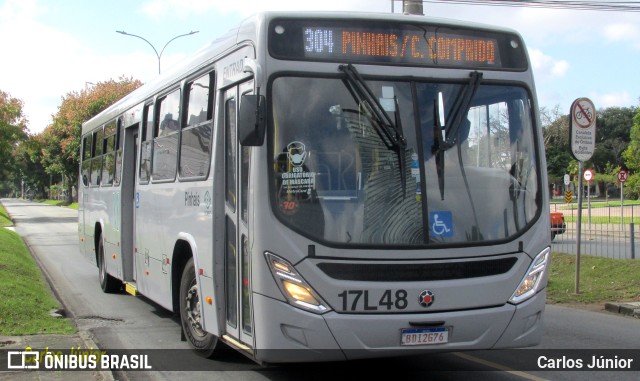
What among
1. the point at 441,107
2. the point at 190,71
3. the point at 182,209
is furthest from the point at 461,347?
the point at 190,71

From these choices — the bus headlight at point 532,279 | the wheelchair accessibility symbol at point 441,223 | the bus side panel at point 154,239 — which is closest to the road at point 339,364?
the bus side panel at point 154,239

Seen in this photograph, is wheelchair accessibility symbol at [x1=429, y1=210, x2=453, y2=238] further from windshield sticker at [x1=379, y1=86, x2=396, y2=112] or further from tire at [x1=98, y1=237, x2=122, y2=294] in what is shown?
tire at [x1=98, y1=237, x2=122, y2=294]

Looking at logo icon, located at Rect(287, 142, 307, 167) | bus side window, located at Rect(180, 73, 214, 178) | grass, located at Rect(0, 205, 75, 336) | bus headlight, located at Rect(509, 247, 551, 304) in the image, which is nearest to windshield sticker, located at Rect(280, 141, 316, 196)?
logo icon, located at Rect(287, 142, 307, 167)

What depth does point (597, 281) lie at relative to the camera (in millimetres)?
13195

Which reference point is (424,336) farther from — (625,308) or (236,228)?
(625,308)

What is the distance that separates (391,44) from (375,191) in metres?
1.31

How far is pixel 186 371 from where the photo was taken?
23.6 ft

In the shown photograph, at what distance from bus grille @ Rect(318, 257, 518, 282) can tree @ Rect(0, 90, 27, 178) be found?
49.8m

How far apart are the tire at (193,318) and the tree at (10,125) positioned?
47.0m

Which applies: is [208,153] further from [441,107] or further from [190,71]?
[441,107]

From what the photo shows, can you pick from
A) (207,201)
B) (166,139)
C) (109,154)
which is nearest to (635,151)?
(109,154)

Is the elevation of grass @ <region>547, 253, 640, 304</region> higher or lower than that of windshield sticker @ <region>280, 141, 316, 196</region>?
lower

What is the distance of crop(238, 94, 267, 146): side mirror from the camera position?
539 cm

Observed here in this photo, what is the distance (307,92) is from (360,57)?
566 millimetres
